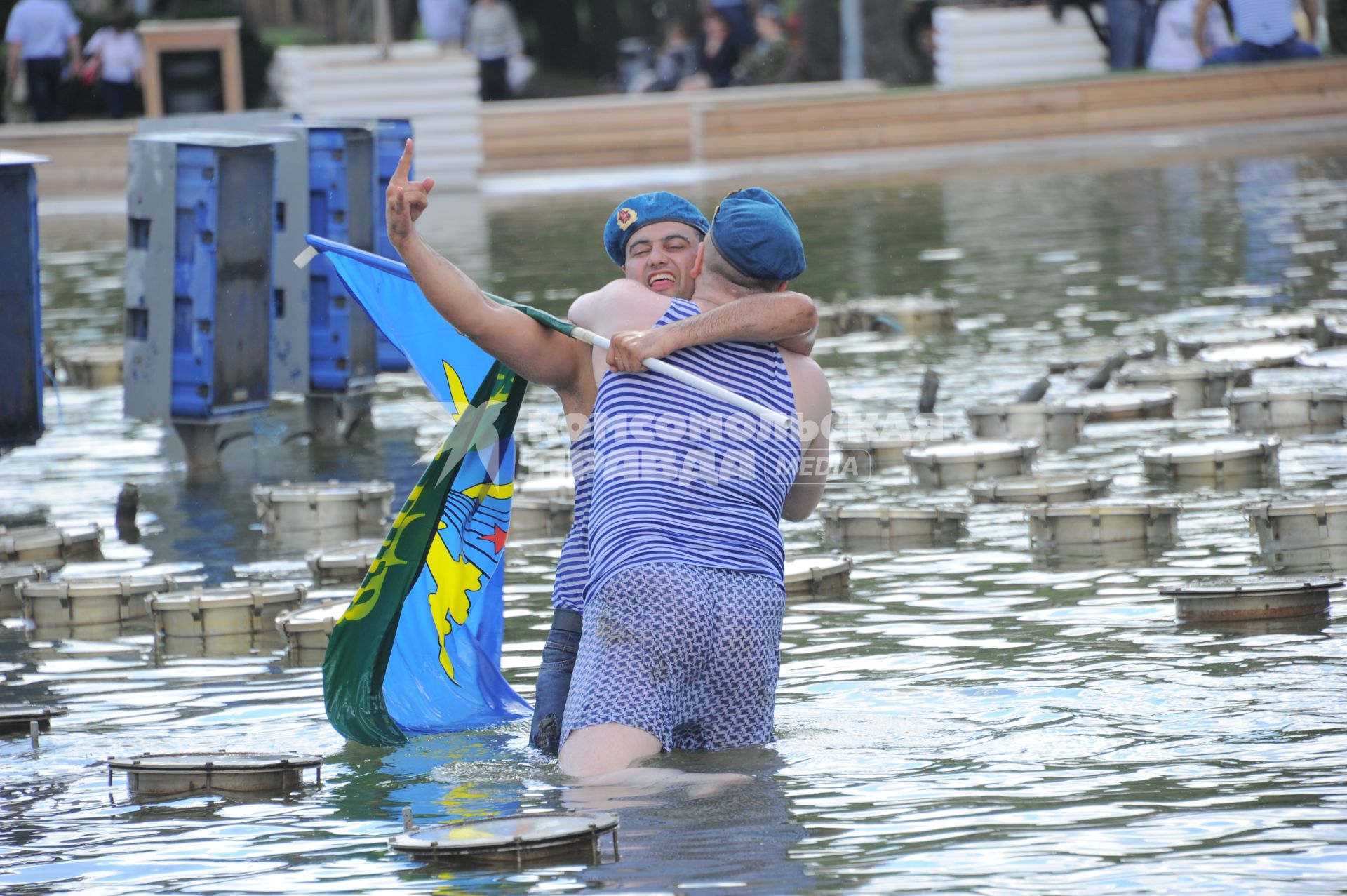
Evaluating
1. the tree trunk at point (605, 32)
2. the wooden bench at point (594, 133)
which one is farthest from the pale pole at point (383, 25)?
the tree trunk at point (605, 32)

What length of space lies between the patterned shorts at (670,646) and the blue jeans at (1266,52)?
79.6 ft

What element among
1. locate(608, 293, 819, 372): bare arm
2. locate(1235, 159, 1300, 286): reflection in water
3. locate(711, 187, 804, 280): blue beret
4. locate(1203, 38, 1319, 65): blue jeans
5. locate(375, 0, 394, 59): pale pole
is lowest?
locate(608, 293, 819, 372): bare arm

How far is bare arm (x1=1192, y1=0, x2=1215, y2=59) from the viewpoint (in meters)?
28.1

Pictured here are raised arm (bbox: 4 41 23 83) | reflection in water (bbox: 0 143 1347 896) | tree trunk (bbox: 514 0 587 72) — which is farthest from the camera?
tree trunk (bbox: 514 0 587 72)

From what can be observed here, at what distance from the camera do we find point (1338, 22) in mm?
29406

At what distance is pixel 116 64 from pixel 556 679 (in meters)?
24.3

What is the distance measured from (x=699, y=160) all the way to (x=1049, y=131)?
4.63m

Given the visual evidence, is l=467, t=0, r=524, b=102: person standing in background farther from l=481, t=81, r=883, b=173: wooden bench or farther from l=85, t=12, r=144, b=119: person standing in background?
l=85, t=12, r=144, b=119: person standing in background

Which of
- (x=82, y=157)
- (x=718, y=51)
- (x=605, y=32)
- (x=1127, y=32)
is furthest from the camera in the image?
(x=605, y=32)

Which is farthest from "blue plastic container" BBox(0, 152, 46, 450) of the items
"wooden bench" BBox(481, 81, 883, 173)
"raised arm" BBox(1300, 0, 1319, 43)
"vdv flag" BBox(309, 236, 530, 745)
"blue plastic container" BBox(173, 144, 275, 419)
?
"raised arm" BBox(1300, 0, 1319, 43)

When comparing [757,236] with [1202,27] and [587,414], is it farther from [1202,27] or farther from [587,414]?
[1202,27]

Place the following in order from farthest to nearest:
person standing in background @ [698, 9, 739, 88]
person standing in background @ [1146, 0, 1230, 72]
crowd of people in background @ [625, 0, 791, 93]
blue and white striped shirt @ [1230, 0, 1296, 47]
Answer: crowd of people in background @ [625, 0, 791, 93], person standing in background @ [698, 9, 739, 88], person standing in background @ [1146, 0, 1230, 72], blue and white striped shirt @ [1230, 0, 1296, 47]

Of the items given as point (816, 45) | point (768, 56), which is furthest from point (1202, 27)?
point (816, 45)

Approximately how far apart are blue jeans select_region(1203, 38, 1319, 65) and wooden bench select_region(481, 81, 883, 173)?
15.8ft
